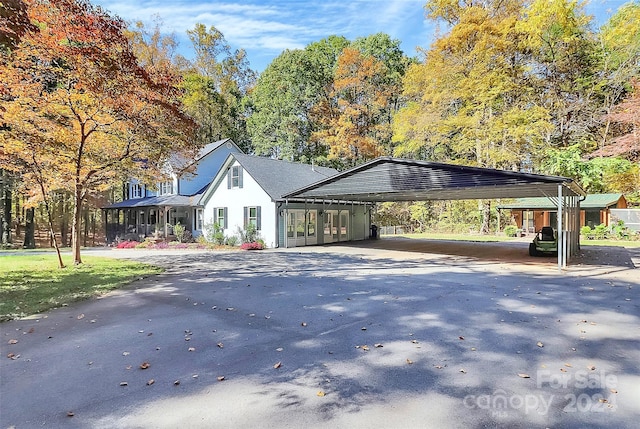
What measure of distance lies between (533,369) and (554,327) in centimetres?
201

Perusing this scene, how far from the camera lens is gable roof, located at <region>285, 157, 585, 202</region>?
12335mm

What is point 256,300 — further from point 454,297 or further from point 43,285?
point 43,285

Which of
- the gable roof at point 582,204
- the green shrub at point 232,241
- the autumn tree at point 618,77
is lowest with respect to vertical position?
the green shrub at point 232,241

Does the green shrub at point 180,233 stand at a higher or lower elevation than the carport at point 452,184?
lower

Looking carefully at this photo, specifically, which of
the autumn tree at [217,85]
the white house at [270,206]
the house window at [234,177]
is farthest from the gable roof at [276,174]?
the autumn tree at [217,85]

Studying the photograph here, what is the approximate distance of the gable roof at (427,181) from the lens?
486 inches

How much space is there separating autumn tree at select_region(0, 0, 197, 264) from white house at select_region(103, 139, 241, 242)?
939 centimetres

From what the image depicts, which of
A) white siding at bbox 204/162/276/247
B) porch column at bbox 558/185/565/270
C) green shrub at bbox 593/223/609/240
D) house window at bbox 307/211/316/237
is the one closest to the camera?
porch column at bbox 558/185/565/270

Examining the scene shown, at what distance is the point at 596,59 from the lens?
23500 mm

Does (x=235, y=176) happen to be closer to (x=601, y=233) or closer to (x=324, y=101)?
(x=324, y=101)

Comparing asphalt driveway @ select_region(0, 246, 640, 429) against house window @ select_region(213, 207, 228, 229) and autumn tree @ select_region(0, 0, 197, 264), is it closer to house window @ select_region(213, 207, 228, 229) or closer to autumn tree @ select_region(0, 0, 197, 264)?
autumn tree @ select_region(0, 0, 197, 264)

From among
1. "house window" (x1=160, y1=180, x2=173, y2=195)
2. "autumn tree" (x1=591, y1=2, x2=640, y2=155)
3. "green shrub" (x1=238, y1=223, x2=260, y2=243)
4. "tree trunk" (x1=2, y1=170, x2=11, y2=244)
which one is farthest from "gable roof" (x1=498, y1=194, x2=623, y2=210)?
"tree trunk" (x1=2, y1=170, x2=11, y2=244)

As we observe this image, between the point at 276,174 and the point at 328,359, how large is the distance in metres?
18.5

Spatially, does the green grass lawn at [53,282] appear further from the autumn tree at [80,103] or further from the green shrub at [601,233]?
the green shrub at [601,233]
